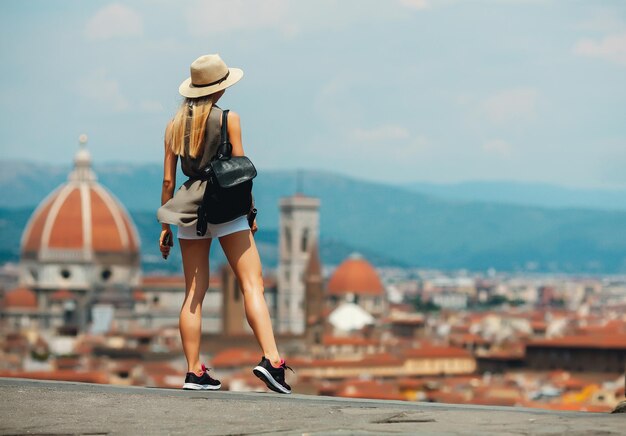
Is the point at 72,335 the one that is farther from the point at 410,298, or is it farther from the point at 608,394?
the point at 410,298

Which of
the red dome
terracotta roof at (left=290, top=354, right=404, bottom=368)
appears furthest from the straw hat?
the red dome

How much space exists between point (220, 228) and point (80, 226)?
79754mm

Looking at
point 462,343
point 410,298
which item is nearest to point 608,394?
point 462,343

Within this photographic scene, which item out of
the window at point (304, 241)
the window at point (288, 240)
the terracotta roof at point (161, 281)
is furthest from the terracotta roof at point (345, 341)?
the window at point (288, 240)

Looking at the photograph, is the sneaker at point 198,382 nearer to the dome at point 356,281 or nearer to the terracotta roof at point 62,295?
the terracotta roof at point 62,295

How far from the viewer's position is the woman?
542cm

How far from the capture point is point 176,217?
5453 millimetres

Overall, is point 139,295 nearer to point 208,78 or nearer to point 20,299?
point 20,299

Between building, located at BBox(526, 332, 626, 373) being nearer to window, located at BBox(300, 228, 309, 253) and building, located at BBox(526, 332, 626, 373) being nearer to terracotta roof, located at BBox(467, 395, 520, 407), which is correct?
terracotta roof, located at BBox(467, 395, 520, 407)

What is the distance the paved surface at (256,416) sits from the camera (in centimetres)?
428

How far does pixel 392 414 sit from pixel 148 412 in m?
0.63

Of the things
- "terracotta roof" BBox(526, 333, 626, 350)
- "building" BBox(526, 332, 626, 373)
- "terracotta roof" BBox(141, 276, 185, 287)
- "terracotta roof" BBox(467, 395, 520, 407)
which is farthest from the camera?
"terracotta roof" BBox(141, 276, 185, 287)

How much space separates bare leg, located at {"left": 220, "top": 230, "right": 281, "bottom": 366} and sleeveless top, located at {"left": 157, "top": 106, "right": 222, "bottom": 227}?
0.14 meters

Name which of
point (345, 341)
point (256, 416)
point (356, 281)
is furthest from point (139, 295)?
point (256, 416)
